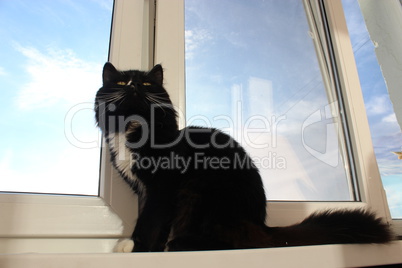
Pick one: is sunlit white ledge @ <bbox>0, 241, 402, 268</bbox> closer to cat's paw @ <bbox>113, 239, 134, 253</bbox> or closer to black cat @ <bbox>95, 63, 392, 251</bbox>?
black cat @ <bbox>95, 63, 392, 251</bbox>

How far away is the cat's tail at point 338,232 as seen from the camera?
2.57 ft

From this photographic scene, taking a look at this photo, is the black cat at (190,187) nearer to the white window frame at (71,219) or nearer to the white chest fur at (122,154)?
the white chest fur at (122,154)

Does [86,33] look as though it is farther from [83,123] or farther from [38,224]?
[38,224]

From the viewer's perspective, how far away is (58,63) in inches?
41.5

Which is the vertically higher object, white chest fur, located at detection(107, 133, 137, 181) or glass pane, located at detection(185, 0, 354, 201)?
glass pane, located at detection(185, 0, 354, 201)

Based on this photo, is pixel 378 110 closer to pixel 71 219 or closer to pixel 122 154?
pixel 122 154

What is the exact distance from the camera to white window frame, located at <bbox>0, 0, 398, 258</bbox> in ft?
2.72

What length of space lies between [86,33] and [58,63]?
0.57ft

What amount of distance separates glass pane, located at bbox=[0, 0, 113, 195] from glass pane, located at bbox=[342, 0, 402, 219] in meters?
1.38

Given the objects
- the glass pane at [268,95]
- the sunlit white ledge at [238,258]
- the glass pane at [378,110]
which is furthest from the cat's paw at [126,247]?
the glass pane at [378,110]

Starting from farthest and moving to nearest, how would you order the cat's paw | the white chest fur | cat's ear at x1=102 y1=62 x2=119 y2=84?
cat's ear at x1=102 y1=62 x2=119 y2=84 < the white chest fur < the cat's paw

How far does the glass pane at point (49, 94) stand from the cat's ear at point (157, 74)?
252mm

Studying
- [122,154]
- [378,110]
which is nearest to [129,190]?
[122,154]

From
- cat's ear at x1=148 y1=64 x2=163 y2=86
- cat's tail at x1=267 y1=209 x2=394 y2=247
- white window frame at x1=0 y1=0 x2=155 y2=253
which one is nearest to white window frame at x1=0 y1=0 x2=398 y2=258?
white window frame at x1=0 y1=0 x2=155 y2=253
